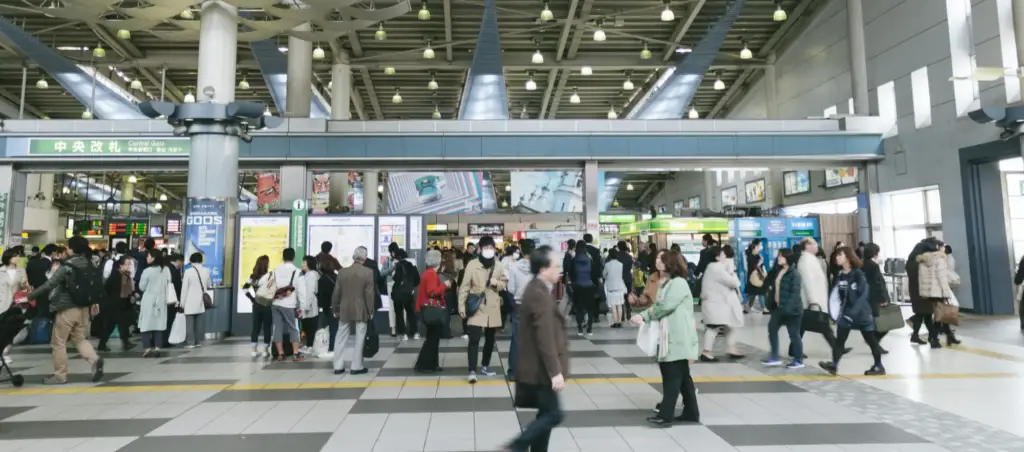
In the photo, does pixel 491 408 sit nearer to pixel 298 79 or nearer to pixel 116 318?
pixel 116 318

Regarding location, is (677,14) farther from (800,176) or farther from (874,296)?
(874,296)

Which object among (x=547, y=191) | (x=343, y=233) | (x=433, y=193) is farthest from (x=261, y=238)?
(x=547, y=191)

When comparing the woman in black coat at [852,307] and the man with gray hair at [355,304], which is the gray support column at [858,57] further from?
the man with gray hair at [355,304]

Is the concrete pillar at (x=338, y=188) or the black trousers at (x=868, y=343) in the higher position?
the concrete pillar at (x=338, y=188)

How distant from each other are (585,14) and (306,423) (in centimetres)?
1730

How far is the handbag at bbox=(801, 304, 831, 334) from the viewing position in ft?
21.3

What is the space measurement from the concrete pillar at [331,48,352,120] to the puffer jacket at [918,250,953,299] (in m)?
17.1

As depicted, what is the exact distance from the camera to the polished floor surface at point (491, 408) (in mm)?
3914

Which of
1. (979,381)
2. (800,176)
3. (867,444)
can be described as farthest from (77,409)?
(800,176)

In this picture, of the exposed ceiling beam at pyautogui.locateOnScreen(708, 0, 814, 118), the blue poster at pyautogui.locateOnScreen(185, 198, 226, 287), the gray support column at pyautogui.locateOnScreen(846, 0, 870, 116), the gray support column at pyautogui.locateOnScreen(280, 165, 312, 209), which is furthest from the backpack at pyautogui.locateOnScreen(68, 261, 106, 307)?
the exposed ceiling beam at pyautogui.locateOnScreen(708, 0, 814, 118)

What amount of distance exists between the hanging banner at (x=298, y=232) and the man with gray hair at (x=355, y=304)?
14.3 feet

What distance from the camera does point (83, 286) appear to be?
5.91 m

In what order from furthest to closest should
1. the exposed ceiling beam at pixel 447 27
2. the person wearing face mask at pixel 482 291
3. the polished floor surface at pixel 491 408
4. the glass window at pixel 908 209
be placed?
the exposed ceiling beam at pixel 447 27 → the glass window at pixel 908 209 → the person wearing face mask at pixel 482 291 → the polished floor surface at pixel 491 408

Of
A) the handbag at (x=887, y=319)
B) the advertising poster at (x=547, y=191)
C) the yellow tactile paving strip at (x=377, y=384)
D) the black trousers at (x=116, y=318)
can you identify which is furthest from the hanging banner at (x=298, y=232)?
the advertising poster at (x=547, y=191)
